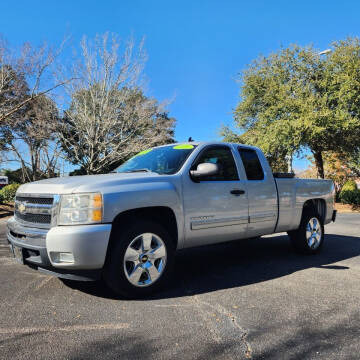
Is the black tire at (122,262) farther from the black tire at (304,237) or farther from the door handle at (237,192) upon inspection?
the black tire at (304,237)

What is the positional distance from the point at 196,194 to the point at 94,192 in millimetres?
1328

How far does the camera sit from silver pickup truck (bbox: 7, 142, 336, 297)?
338 cm

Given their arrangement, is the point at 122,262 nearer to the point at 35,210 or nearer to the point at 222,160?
the point at 35,210

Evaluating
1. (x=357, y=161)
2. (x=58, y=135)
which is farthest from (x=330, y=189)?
(x=357, y=161)

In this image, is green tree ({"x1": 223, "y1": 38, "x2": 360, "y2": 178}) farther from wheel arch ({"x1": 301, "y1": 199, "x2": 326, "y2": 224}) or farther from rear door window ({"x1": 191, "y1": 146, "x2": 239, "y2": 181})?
rear door window ({"x1": 191, "y1": 146, "x2": 239, "y2": 181})

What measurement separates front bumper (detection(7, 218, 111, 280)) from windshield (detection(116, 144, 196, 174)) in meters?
1.30

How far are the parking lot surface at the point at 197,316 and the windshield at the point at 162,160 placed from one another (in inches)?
59.0

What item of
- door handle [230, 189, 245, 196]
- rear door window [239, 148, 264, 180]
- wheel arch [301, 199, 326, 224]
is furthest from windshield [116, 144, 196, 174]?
wheel arch [301, 199, 326, 224]

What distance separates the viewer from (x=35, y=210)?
3.68 metres

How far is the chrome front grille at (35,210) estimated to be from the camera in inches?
139

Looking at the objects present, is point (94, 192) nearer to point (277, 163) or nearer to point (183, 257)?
point (183, 257)

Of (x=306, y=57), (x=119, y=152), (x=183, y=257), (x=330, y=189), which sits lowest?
(x=183, y=257)

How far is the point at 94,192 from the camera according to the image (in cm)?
340

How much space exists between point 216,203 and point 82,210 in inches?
69.3
